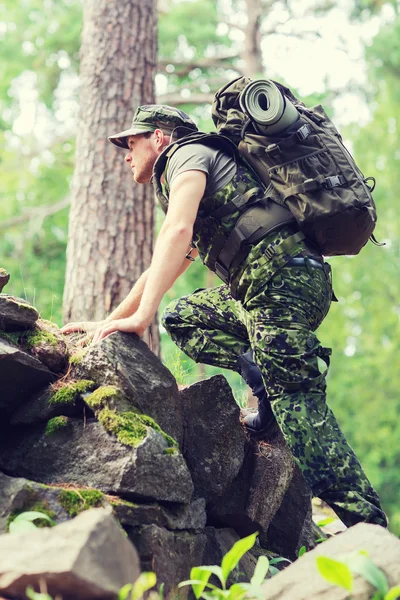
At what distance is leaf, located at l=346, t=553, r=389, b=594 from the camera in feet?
8.52

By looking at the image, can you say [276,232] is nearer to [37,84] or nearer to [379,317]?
[37,84]

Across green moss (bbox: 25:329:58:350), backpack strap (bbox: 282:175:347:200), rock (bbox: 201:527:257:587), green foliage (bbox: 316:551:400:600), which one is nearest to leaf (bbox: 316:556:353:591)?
green foliage (bbox: 316:551:400:600)

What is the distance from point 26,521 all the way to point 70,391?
3.30 feet

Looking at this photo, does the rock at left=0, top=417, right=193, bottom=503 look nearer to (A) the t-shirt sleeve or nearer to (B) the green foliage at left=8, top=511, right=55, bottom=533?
(B) the green foliage at left=8, top=511, right=55, bottom=533

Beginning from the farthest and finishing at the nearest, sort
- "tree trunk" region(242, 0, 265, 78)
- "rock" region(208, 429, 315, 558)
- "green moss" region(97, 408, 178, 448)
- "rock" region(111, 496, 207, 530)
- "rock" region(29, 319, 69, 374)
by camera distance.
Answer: "tree trunk" region(242, 0, 265, 78) → "rock" region(208, 429, 315, 558) → "rock" region(29, 319, 69, 374) → "green moss" region(97, 408, 178, 448) → "rock" region(111, 496, 207, 530)

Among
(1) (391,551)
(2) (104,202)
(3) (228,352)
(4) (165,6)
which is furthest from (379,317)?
(1) (391,551)

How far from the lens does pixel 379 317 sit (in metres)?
22.7

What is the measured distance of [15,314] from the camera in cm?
413

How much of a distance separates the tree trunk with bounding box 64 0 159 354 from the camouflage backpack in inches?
101

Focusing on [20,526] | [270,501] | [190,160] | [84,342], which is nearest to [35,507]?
[20,526]

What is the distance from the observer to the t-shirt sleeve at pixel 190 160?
3986 mm

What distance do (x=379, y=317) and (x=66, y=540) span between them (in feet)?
68.8

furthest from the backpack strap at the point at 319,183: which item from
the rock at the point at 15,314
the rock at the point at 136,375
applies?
the rock at the point at 15,314

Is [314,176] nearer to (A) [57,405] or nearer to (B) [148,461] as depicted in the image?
(B) [148,461]
